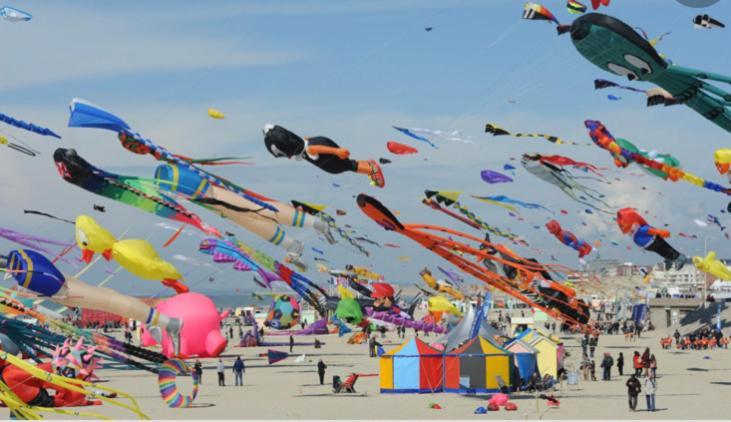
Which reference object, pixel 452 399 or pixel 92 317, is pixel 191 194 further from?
pixel 92 317

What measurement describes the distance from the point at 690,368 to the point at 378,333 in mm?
33957

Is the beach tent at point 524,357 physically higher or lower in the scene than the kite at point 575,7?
lower

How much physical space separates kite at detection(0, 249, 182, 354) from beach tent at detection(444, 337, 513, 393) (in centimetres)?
889

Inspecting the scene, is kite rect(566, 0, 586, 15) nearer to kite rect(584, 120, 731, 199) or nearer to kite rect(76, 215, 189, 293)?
kite rect(584, 120, 731, 199)

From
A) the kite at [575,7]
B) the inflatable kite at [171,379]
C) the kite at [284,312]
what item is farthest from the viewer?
the kite at [284,312]

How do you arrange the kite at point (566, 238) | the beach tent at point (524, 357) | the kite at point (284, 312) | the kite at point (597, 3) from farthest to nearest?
the kite at point (284, 312), the kite at point (566, 238), the beach tent at point (524, 357), the kite at point (597, 3)

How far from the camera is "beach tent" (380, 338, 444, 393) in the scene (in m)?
26.9

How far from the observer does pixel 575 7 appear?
64.8 ft

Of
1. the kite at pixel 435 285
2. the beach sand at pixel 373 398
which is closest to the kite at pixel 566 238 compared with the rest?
the beach sand at pixel 373 398

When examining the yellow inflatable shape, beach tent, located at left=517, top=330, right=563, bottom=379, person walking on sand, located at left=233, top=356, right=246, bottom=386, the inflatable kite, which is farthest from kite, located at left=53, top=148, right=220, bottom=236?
the yellow inflatable shape

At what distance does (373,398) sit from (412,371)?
4.85ft

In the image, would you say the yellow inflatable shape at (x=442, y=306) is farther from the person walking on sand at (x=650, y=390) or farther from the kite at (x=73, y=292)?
the person walking on sand at (x=650, y=390)

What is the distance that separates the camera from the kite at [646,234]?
96.2ft

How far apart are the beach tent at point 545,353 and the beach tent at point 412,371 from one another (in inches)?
131
